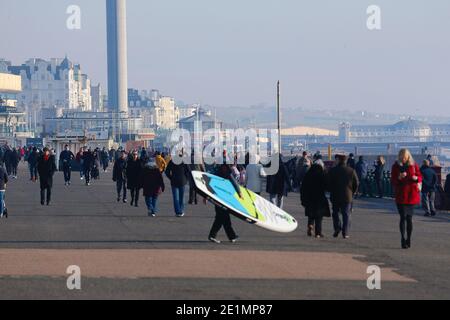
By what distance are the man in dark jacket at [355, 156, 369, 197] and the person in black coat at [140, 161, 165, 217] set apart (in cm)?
1195

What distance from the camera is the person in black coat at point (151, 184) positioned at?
2644 cm

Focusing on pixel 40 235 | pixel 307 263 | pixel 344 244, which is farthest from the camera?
pixel 40 235

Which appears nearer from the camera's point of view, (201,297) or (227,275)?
(201,297)

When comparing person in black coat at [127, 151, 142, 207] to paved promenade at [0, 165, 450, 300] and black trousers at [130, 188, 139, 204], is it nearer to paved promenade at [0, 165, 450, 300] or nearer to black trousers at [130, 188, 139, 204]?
black trousers at [130, 188, 139, 204]

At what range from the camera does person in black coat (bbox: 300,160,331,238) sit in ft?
68.5

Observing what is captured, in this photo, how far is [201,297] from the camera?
41.7ft

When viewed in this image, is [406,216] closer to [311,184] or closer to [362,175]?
[311,184]

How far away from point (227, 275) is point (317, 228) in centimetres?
647

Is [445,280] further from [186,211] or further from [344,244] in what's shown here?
[186,211]

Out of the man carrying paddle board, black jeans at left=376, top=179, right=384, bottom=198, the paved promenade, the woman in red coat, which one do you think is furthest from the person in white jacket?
black jeans at left=376, top=179, right=384, bottom=198

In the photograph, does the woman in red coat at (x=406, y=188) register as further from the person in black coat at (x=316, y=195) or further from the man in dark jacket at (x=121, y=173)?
the man in dark jacket at (x=121, y=173)

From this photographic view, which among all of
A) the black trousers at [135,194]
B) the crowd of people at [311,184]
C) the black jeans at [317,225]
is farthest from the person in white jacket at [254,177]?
the black jeans at [317,225]

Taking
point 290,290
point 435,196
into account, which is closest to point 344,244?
point 290,290

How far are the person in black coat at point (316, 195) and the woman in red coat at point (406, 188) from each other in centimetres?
198
